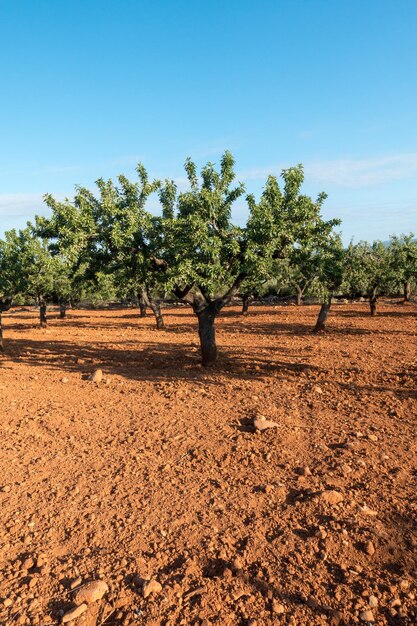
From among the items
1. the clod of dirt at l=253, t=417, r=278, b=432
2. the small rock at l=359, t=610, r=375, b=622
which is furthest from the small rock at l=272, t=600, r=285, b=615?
the clod of dirt at l=253, t=417, r=278, b=432

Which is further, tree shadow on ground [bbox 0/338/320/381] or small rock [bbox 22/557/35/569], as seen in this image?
tree shadow on ground [bbox 0/338/320/381]

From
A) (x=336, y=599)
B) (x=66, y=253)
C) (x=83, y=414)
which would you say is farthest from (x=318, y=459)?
(x=66, y=253)

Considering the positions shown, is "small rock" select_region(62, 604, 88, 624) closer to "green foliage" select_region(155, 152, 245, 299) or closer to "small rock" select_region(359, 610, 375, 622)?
"small rock" select_region(359, 610, 375, 622)

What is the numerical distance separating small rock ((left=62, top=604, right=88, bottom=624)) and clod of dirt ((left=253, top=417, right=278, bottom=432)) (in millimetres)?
5007

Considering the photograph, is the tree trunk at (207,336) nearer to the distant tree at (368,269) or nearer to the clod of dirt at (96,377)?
the clod of dirt at (96,377)

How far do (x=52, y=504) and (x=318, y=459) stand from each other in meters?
4.82

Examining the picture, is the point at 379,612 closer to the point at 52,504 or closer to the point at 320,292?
the point at 52,504

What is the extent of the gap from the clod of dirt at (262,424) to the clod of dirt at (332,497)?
2.59 m

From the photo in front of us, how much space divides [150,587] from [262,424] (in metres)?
4.69

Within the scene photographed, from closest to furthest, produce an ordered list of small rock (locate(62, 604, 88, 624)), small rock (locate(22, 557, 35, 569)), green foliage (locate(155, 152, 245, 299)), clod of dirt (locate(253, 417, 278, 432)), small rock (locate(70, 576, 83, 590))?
1. small rock (locate(62, 604, 88, 624))
2. small rock (locate(70, 576, 83, 590))
3. small rock (locate(22, 557, 35, 569))
4. clod of dirt (locate(253, 417, 278, 432))
5. green foliage (locate(155, 152, 245, 299))

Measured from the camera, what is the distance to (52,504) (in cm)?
591

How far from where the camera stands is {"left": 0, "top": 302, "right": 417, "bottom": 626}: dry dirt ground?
13.3ft

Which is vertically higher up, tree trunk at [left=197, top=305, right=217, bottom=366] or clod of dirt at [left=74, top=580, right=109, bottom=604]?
tree trunk at [left=197, top=305, right=217, bottom=366]

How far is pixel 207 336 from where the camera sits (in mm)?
15234
